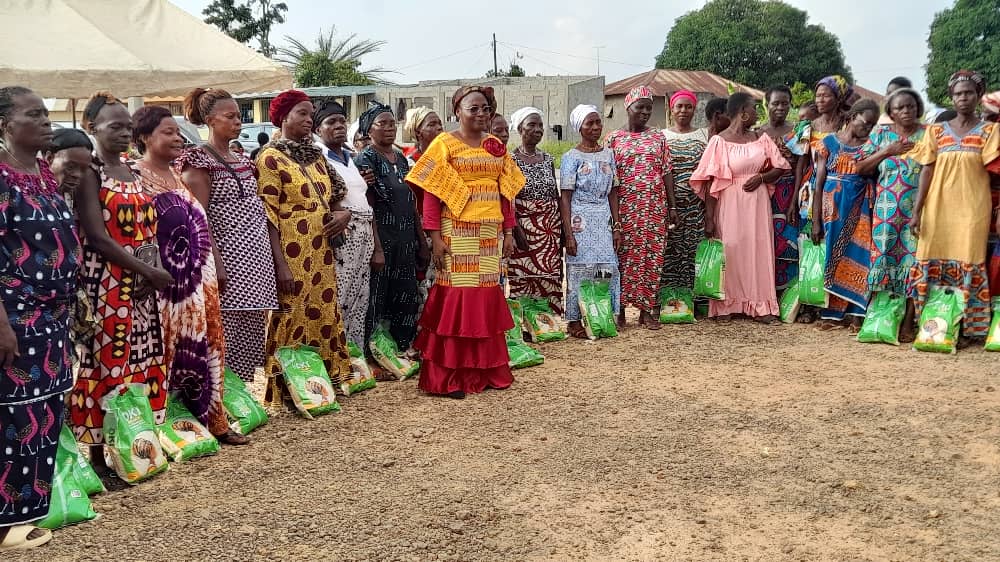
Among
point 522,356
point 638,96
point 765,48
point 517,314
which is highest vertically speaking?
point 765,48

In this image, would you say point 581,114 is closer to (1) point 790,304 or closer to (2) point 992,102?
(1) point 790,304

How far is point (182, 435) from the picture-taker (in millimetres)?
4516

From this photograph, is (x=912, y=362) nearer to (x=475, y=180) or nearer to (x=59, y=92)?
(x=475, y=180)

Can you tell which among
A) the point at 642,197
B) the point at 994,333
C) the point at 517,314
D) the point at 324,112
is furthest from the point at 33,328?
the point at 994,333

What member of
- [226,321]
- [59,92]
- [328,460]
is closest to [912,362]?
[328,460]

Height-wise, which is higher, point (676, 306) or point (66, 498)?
point (676, 306)

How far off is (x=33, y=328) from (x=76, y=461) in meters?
0.81

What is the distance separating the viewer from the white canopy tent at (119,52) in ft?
21.3

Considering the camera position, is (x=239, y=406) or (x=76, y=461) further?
(x=239, y=406)

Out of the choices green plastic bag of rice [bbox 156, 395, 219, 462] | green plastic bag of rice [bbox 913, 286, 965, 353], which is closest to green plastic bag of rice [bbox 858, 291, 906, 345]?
green plastic bag of rice [bbox 913, 286, 965, 353]

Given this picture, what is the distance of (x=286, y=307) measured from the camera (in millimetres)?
5242

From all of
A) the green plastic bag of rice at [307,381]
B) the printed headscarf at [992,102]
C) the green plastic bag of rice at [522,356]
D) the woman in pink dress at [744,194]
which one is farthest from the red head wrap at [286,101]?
the printed headscarf at [992,102]

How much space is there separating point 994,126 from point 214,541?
5800 mm

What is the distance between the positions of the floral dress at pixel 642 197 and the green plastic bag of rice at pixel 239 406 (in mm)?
3596
